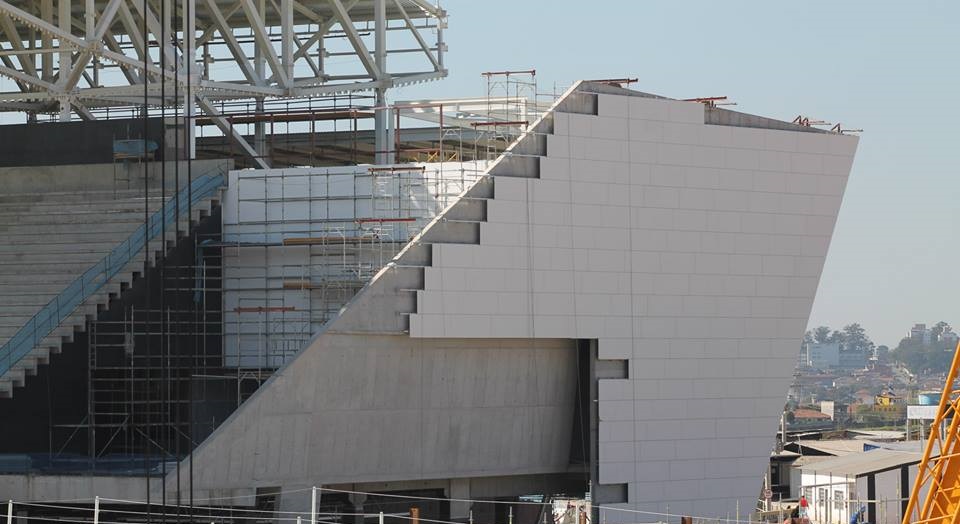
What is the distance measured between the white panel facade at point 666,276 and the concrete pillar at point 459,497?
374 centimetres

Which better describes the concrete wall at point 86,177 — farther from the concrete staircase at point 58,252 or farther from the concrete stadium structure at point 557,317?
the concrete stadium structure at point 557,317

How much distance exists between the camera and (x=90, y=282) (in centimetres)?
4400

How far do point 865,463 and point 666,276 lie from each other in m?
21.9

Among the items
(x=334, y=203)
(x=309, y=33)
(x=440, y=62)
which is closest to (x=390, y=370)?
(x=334, y=203)

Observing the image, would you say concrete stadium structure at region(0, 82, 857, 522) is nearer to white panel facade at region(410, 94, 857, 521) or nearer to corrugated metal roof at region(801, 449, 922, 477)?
white panel facade at region(410, 94, 857, 521)

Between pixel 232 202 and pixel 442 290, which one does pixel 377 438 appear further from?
pixel 232 202

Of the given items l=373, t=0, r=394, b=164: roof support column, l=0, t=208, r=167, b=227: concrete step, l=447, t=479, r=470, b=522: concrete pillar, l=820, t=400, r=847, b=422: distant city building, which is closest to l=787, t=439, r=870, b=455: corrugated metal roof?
l=373, t=0, r=394, b=164: roof support column

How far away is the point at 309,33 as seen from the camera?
6091 centimetres

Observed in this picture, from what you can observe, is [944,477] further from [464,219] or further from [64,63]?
→ [64,63]

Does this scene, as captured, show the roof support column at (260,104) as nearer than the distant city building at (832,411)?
Yes

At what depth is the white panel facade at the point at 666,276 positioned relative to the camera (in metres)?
42.6

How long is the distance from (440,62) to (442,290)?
698 inches

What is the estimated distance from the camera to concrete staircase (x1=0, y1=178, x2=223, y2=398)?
42.8 meters

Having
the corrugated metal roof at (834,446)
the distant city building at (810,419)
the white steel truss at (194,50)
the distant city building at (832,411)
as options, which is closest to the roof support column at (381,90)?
the white steel truss at (194,50)
